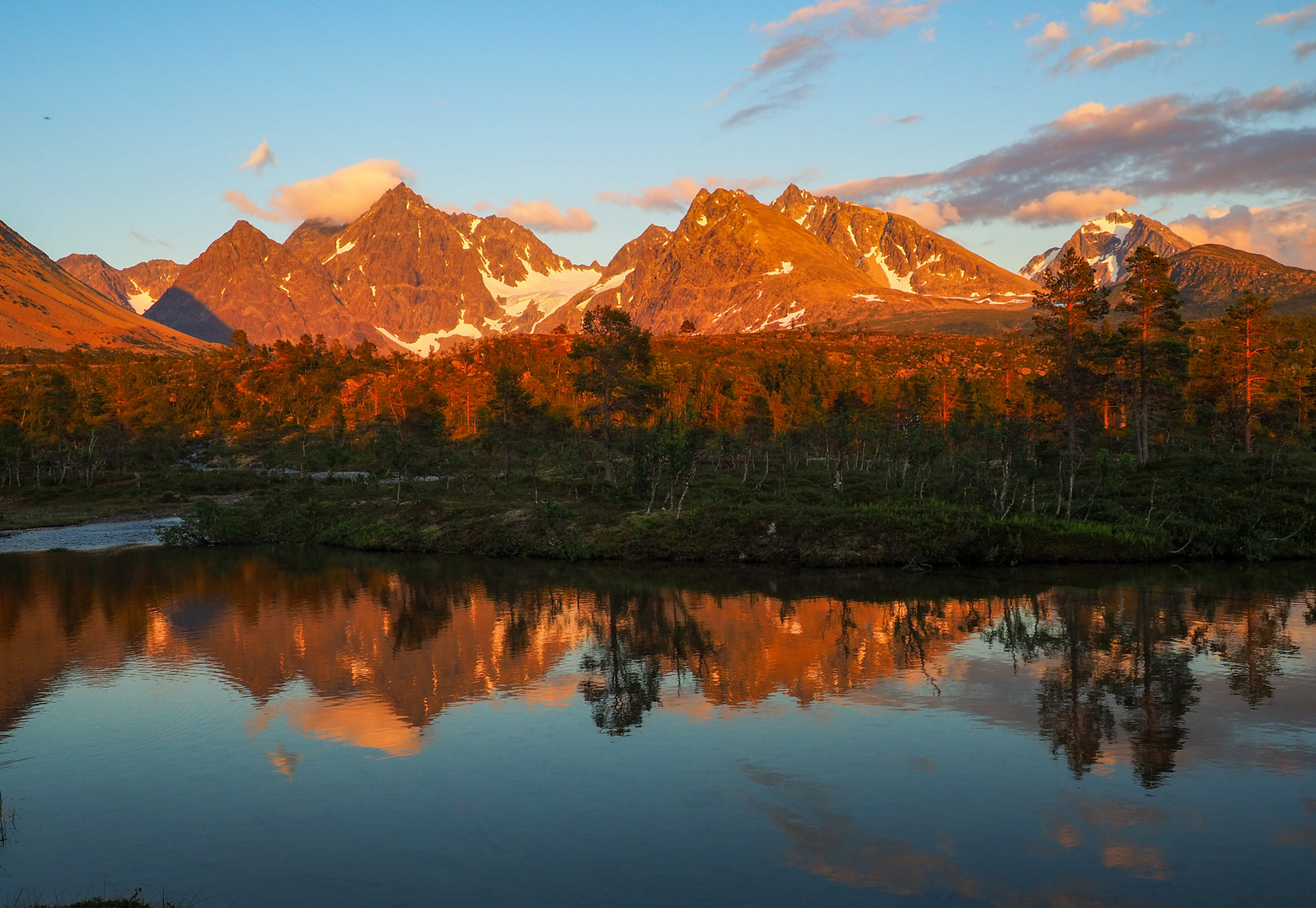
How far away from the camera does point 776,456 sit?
98750mm

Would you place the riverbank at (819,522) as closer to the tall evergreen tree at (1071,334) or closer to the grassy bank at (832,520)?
the grassy bank at (832,520)

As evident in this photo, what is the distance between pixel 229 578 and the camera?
4844cm

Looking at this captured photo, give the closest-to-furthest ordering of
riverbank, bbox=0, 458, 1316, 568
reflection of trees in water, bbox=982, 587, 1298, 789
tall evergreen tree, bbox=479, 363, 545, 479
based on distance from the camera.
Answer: reflection of trees in water, bbox=982, 587, 1298, 789
riverbank, bbox=0, 458, 1316, 568
tall evergreen tree, bbox=479, 363, 545, 479

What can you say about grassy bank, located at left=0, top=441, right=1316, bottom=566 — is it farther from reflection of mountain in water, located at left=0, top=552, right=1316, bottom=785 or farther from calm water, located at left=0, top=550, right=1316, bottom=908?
calm water, located at left=0, top=550, right=1316, bottom=908

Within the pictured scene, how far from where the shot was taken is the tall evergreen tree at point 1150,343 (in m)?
65.0

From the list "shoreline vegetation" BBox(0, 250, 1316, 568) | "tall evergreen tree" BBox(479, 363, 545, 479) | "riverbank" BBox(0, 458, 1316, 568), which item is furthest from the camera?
"tall evergreen tree" BBox(479, 363, 545, 479)

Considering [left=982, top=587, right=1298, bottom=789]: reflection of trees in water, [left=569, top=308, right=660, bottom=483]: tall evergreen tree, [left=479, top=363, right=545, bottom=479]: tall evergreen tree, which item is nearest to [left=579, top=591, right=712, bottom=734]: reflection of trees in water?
[left=982, top=587, right=1298, bottom=789]: reflection of trees in water

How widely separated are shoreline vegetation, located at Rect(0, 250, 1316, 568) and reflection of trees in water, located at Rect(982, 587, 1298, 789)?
11412mm

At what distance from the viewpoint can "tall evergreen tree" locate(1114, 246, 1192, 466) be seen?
65000 millimetres

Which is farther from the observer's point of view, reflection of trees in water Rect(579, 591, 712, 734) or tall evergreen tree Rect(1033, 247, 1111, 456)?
tall evergreen tree Rect(1033, 247, 1111, 456)

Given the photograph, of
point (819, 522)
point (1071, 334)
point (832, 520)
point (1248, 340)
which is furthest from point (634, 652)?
point (1248, 340)

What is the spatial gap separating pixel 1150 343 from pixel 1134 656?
4543cm

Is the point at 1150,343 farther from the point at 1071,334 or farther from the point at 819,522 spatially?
the point at 819,522

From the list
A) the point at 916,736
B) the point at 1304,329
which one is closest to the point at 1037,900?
the point at 916,736
